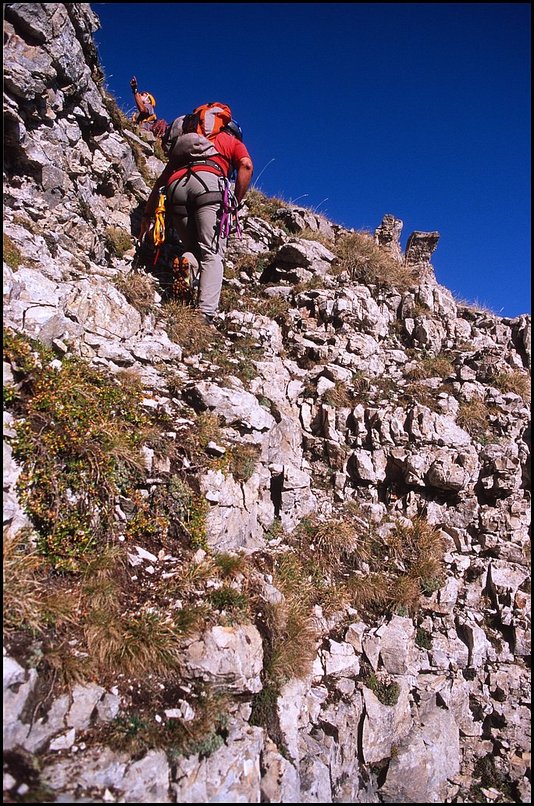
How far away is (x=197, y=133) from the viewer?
884 centimetres

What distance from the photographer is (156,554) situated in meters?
5.13

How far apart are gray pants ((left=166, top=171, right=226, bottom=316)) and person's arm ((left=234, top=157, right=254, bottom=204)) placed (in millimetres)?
610

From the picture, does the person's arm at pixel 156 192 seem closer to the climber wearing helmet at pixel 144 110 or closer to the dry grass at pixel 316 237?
the dry grass at pixel 316 237

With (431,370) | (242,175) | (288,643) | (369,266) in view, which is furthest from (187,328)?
(369,266)

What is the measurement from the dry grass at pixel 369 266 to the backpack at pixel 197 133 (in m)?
4.13

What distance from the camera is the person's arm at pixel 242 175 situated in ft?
29.4

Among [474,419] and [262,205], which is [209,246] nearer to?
[262,205]

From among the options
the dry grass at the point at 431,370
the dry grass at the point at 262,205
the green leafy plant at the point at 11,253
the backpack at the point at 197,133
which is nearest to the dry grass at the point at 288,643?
the dry grass at the point at 431,370

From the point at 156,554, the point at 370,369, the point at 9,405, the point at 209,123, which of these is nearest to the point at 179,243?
the point at 209,123

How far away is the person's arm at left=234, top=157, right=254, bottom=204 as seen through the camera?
8.97m

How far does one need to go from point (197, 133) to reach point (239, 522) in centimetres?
763

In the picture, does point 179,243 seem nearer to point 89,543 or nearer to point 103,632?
point 89,543

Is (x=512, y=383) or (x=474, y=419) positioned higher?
(x=512, y=383)

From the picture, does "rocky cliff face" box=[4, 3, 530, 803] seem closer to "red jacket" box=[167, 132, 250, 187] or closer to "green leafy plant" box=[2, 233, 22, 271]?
"green leafy plant" box=[2, 233, 22, 271]
